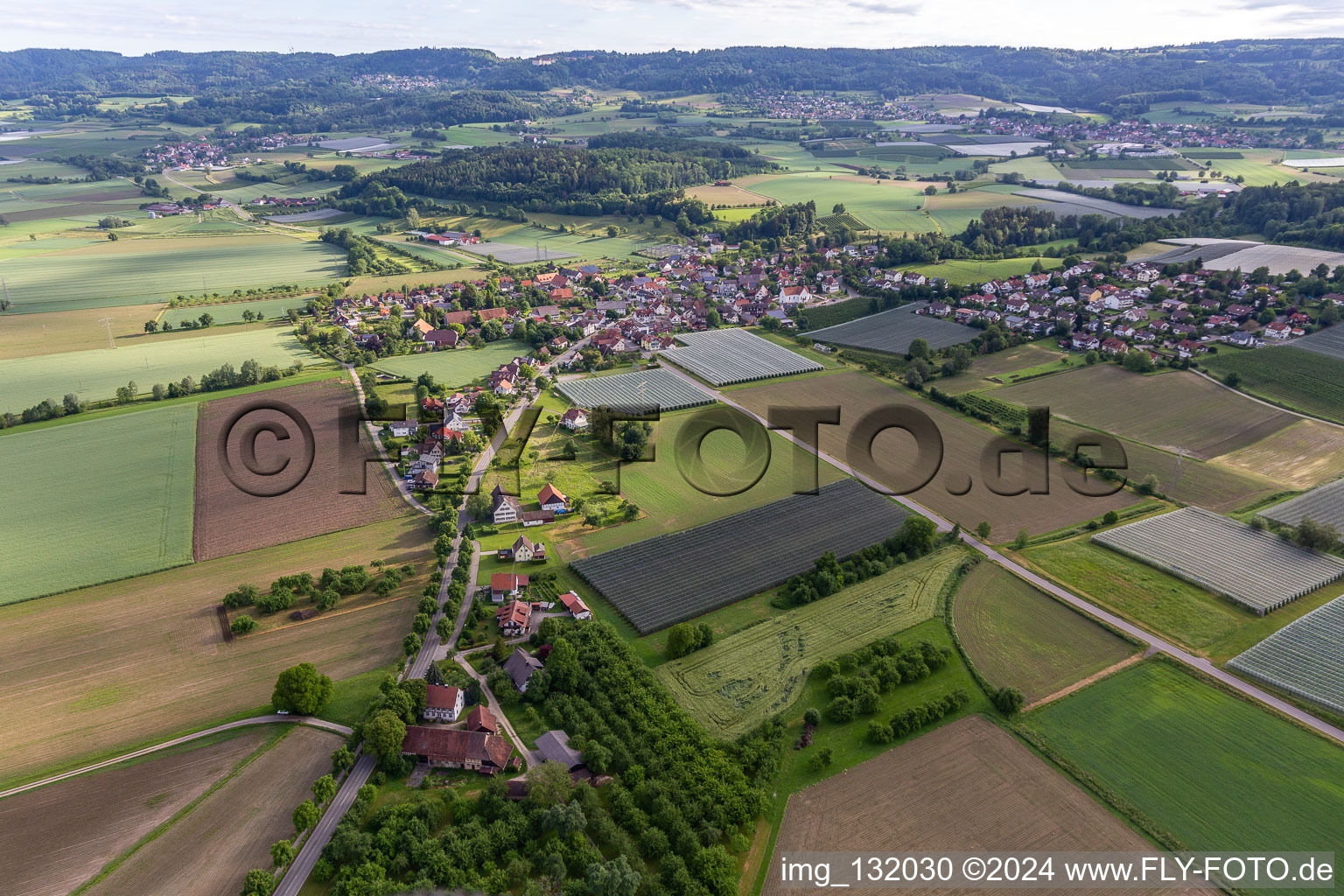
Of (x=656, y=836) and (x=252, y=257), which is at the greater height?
(x=252, y=257)

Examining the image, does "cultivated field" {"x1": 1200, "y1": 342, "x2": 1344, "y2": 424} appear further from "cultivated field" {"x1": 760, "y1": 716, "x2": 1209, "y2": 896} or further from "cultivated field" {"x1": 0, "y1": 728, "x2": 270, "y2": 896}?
"cultivated field" {"x1": 0, "y1": 728, "x2": 270, "y2": 896}

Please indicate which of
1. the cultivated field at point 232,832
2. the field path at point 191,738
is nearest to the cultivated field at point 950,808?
the cultivated field at point 232,832

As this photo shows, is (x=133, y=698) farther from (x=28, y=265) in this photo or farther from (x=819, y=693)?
(x=28, y=265)

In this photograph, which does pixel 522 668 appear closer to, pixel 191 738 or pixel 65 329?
pixel 191 738

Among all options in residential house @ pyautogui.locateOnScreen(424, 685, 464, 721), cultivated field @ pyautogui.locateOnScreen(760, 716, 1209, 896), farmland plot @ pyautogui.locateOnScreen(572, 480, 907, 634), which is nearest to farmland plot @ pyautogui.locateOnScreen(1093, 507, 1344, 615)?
farmland plot @ pyautogui.locateOnScreen(572, 480, 907, 634)

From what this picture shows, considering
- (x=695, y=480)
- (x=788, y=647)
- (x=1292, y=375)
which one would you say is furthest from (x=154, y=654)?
(x=1292, y=375)

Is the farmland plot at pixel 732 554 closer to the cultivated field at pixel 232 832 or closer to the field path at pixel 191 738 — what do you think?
the field path at pixel 191 738

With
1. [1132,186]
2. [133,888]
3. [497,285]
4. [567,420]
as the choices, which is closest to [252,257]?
[497,285]
